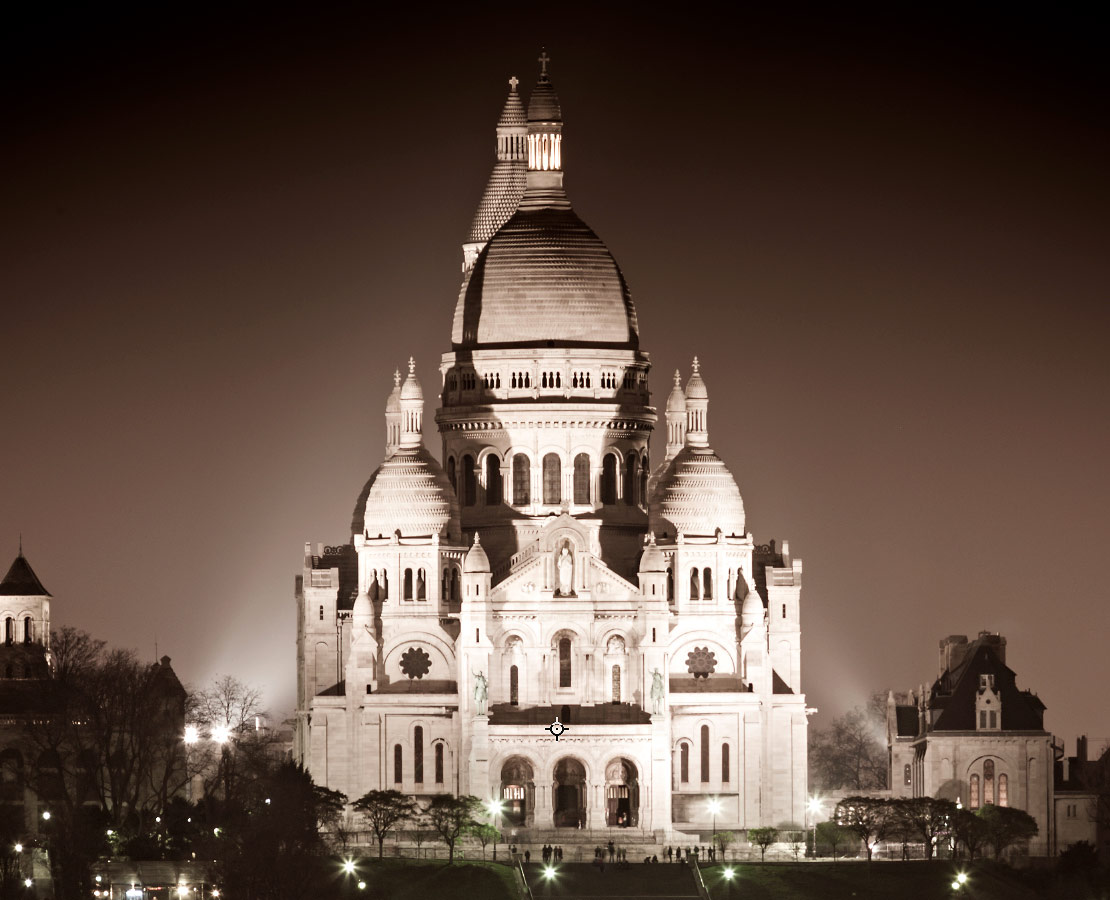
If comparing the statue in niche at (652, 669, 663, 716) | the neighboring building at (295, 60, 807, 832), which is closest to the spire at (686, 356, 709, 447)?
the neighboring building at (295, 60, 807, 832)

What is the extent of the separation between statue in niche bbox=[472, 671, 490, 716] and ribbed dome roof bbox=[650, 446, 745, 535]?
1029cm

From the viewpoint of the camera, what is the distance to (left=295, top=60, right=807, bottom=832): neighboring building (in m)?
174

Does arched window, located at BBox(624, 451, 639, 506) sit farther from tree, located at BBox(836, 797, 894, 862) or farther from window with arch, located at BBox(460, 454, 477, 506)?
tree, located at BBox(836, 797, 894, 862)

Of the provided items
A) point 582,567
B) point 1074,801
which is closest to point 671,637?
point 582,567

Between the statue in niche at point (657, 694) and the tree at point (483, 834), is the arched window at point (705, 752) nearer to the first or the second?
the statue in niche at point (657, 694)

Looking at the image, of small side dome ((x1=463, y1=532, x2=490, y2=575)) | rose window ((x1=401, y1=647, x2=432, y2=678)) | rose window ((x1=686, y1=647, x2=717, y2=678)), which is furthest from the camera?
rose window ((x1=686, y1=647, x2=717, y2=678))

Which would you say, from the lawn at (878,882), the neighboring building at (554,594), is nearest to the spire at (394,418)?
the neighboring building at (554,594)

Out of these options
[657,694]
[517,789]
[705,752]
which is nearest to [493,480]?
[705,752]

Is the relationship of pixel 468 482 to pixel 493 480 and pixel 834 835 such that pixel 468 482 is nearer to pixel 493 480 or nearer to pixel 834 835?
pixel 493 480

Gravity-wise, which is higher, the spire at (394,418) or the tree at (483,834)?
the spire at (394,418)

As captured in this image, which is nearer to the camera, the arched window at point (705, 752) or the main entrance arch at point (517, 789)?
the main entrance arch at point (517, 789)

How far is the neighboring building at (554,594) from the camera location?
17350 cm

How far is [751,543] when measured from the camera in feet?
594

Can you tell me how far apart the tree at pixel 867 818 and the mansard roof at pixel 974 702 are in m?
13.8
